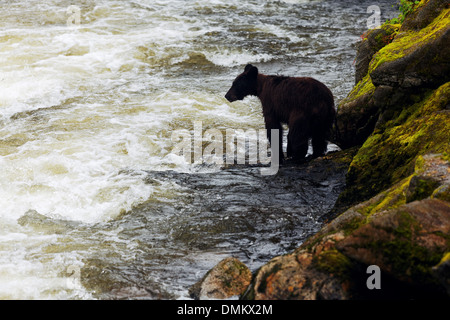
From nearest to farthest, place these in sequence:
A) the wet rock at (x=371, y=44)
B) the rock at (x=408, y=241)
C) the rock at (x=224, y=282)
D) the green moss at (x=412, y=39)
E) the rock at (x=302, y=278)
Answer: the rock at (x=408, y=241)
the rock at (x=302, y=278)
the rock at (x=224, y=282)
the green moss at (x=412, y=39)
the wet rock at (x=371, y=44)

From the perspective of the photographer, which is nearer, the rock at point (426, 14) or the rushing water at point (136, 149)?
the rushing water at point (136, 149)

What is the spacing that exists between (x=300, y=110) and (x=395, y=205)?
304 cm

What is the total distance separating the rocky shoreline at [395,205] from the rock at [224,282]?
1 centimetres

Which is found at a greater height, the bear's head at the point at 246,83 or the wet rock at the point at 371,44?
the wet rock at the point at 371,44

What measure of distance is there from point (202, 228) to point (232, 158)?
251cm

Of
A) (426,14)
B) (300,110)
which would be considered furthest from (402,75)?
(300,110)

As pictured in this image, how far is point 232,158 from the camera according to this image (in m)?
7.66

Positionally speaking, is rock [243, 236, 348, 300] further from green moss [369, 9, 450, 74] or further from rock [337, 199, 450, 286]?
green moss [369, 9, 450, 74]

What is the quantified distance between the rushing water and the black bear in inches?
16.1

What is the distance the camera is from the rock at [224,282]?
385cm

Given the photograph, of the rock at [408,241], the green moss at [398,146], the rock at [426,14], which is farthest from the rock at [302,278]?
the rock at [426,14]

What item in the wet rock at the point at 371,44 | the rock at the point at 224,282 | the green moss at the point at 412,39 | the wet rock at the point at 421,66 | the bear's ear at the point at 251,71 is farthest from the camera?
the bear's ear at the point at 251,71

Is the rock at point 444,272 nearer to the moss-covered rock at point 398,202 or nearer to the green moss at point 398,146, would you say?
the moss-covered rock at point 398,202
